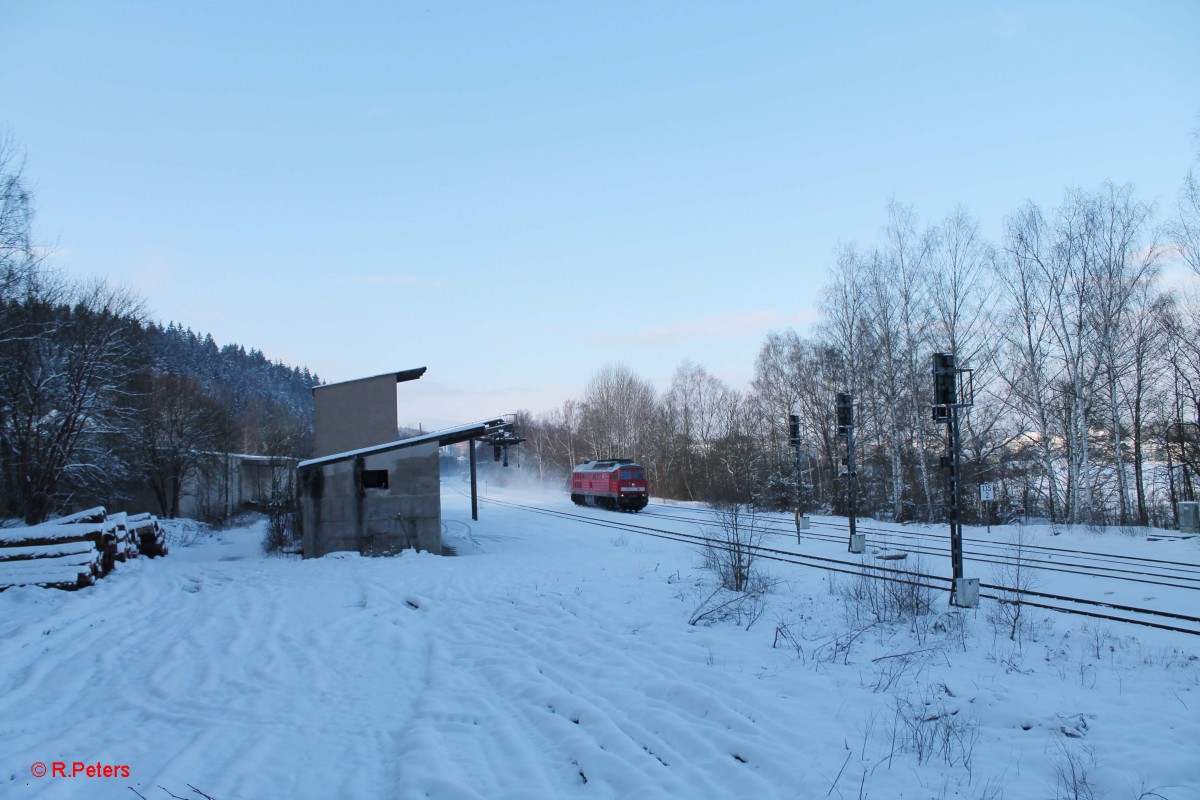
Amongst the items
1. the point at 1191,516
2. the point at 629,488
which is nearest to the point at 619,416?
the point at 629,488

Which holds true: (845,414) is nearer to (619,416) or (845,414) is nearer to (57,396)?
(57,396)

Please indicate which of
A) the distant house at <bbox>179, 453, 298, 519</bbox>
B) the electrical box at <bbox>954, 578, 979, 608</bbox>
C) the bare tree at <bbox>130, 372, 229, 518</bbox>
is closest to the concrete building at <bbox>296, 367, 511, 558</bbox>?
the electrical box at <bbox>954, 578, 979, 608</bbox>

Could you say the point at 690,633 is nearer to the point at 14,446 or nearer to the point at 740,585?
the point at 740,585

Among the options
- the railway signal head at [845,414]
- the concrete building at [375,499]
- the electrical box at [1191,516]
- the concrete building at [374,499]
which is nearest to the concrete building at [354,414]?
the concrete building at [375,499]

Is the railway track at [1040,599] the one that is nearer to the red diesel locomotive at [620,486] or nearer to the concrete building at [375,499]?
the concrete building at [375,499]

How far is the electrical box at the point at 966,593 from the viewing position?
10086 millimetres

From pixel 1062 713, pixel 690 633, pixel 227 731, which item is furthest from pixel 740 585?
pixel 227 731

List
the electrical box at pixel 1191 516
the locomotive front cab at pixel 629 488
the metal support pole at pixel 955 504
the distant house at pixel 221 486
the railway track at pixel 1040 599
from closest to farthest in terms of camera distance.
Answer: the railway track at pixel 1040 599, the metal support pole at pixel 955 504, the electrical box at pixel 1191 516, the locomotive front cab at pixel 629 488, the distant house at pixel 221 486

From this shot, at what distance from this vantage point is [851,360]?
31172 millimetres

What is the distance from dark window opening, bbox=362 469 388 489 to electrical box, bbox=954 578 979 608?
45.7ft

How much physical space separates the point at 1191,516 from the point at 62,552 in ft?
87.7

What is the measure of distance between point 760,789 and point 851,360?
96.1 ft

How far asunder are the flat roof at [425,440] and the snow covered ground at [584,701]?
6810 mm

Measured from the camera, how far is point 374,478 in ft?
60.0
